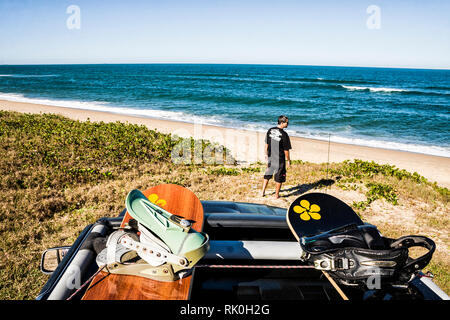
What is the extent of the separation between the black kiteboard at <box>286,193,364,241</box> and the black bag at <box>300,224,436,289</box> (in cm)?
32

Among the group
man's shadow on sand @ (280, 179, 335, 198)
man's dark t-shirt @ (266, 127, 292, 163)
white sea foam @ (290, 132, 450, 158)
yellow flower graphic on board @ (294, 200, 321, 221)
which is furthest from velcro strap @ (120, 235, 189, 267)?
white sea foam @ (290, 132, 450, 158)

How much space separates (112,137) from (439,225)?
31.2 feet

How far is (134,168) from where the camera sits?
8.07 metres

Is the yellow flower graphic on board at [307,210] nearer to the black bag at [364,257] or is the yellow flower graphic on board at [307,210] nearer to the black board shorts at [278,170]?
the black bag at [364,257]

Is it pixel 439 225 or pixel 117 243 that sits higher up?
pixel 117 243

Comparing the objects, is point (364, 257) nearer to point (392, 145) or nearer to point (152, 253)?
point (152, 253)

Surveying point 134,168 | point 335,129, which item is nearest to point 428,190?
point 134,168

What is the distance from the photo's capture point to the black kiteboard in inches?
99.7

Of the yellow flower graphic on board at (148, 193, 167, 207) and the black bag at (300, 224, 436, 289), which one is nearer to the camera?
the black bag at (300, 224, 436, 289)

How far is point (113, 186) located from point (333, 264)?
19.7 feet

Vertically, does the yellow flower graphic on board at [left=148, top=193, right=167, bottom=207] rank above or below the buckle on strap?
above

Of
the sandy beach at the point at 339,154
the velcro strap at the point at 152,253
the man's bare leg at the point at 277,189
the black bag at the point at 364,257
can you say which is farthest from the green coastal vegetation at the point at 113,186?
the black bag at the point at 364,257

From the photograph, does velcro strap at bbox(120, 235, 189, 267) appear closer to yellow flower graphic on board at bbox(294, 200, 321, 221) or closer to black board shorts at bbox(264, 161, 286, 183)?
yellow flower graphic on board at bbox(294, 200, 321, 221)
